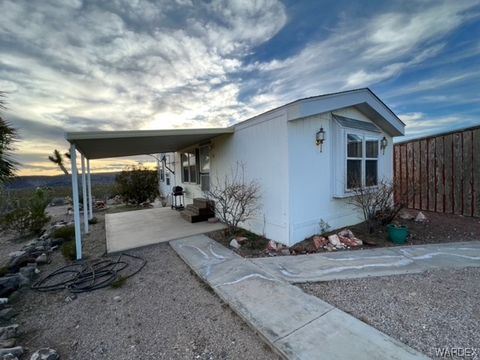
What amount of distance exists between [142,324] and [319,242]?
353 cm

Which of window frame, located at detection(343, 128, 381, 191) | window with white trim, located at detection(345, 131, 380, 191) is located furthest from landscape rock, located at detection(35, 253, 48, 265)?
window with white trim, located at detection(345, 131, 380, 191)

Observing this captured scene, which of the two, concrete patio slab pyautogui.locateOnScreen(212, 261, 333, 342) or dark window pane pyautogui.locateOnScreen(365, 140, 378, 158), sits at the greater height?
dark window pane pyautogui.locateOnScreen(365, 140, 378, 158)

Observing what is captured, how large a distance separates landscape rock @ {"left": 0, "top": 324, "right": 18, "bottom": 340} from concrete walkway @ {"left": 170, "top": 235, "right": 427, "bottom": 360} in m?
2.10

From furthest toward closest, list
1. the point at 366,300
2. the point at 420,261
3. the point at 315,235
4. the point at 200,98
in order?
the point at 200,98 → the point at 315,235 → the point at 420,261 → the point at 366,300

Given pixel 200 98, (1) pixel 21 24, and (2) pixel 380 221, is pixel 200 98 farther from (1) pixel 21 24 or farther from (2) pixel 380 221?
(2) pixel 380 221

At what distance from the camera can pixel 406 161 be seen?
7.98 meters

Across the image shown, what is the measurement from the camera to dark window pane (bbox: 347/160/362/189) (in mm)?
5562

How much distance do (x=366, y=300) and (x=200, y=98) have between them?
7.35 metres

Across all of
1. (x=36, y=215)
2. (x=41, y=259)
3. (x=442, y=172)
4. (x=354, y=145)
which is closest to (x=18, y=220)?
(x=36, y=215)

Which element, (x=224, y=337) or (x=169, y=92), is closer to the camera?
(x=224, y=337)

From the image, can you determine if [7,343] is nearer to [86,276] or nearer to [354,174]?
[86,276]

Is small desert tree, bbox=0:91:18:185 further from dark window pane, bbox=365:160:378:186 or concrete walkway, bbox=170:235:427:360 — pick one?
dark window pane, bbox=365:160:378:186

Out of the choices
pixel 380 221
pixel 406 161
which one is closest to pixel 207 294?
pixel 380 221

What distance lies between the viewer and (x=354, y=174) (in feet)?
18.8
